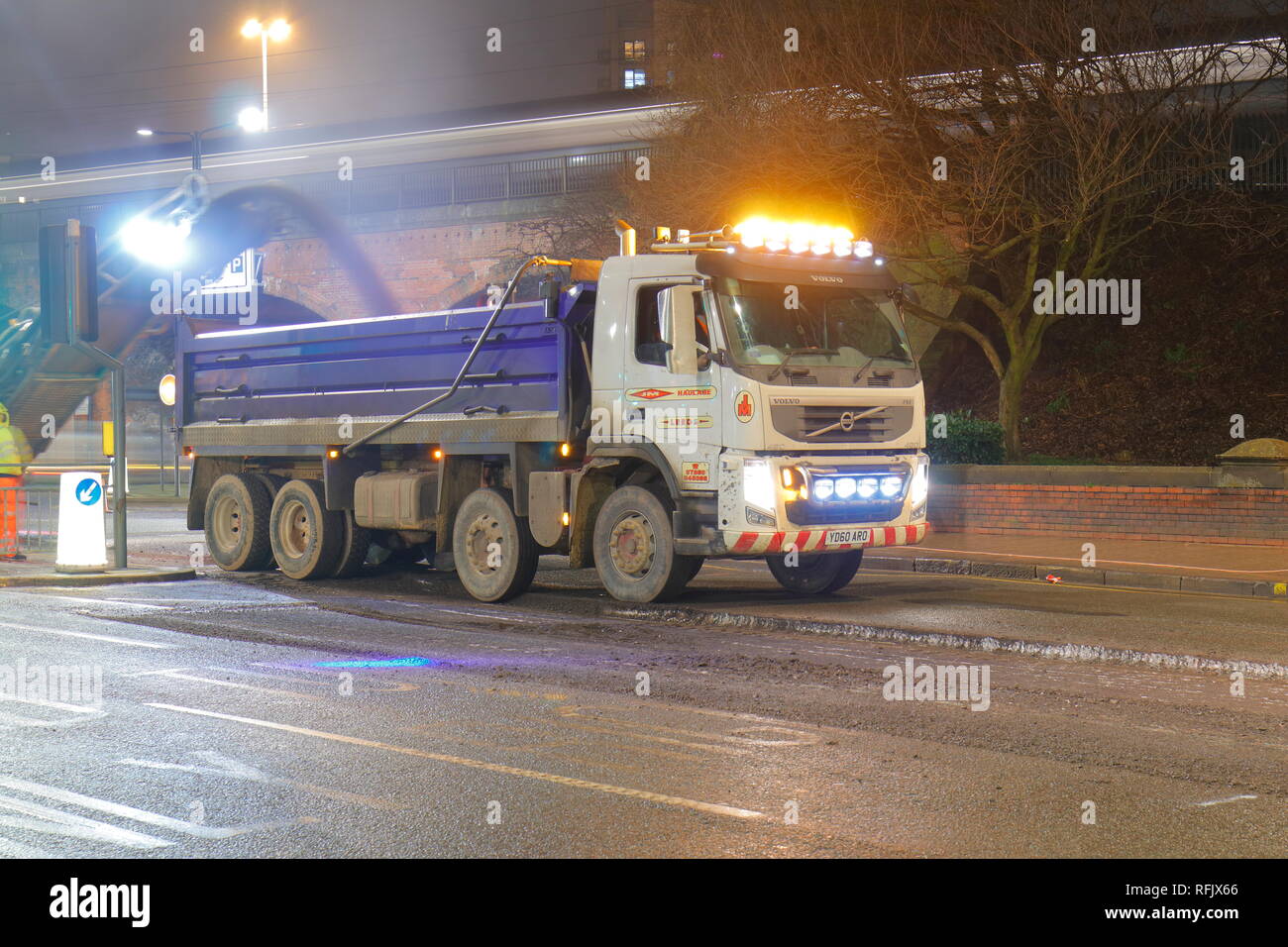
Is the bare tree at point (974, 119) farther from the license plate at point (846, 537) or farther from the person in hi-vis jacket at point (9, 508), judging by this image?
the person in hi-vis jacket at point (9, 508)

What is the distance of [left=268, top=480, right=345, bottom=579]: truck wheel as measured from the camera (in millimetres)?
15531

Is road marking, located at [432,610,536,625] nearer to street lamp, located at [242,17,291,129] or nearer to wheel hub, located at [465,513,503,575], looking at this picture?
wheel hub, located at [465,513,503,575]

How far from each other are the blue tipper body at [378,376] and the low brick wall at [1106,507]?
9.23 metres

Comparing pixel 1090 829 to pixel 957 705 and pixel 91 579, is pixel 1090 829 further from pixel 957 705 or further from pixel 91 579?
pixel 91 579

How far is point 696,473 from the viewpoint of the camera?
12234 mm

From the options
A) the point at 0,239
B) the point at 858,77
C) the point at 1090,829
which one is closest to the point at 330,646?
the point at 1090,829

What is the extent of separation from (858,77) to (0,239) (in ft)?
125

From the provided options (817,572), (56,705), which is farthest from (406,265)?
(56,705)

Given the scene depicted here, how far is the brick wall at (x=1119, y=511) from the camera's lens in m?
17.9

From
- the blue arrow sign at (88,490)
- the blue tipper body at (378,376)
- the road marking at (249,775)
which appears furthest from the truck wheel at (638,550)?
the blue arrow sign at (88,490)

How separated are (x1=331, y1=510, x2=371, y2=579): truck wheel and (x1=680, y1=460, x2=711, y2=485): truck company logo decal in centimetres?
480

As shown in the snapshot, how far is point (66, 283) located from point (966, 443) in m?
12.8

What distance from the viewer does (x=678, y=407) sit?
12.3 meters
